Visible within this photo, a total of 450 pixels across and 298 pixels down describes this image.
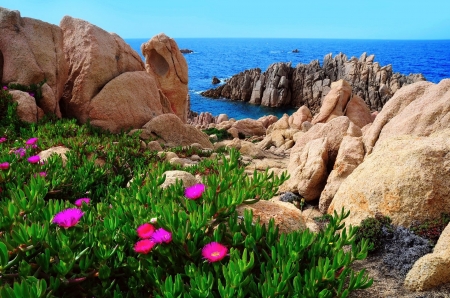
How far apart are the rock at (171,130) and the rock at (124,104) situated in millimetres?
717

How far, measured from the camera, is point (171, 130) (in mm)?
14055

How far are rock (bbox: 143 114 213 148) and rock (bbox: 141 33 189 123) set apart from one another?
10172 millimetres

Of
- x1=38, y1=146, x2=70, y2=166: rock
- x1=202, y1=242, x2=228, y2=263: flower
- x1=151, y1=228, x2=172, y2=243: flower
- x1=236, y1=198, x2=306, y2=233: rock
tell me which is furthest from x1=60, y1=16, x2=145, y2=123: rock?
x1=202, y1=242, x2=228, y2=263: flower

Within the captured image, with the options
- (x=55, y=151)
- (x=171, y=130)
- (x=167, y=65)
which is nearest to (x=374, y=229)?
(x=55, y=151)

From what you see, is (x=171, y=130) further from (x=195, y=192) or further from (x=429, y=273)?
(x=195, y=192)

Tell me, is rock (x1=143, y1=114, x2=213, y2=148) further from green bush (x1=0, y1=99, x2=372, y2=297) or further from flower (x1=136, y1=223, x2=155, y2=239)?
flower (x1=136, y1=223, x2=155, y2=239)

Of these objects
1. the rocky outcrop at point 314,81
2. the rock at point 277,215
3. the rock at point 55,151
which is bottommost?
the rocky outcrop at point 314,81

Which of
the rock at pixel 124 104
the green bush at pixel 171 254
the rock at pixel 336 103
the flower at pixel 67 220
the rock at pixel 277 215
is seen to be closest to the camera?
the green bush at pixel 171 254

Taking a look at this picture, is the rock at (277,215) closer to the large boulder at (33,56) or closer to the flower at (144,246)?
the flower at (144,246)

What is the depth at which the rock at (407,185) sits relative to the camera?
5.86 m

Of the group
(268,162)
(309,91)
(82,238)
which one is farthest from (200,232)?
(309,91)

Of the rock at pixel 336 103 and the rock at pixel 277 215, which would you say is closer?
the rock at pixel 277 215

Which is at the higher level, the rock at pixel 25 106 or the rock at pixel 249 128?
the rock at pixel 25 106

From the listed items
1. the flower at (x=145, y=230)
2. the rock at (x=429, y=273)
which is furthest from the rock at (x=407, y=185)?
the flower at (x=145, y=230)
